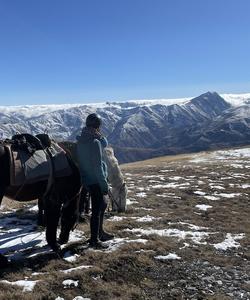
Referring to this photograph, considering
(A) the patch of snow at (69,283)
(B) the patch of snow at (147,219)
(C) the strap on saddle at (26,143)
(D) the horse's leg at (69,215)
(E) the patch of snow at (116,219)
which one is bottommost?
(B) the patch of snow at (147,219)

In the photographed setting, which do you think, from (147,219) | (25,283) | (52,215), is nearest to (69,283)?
(25,283)

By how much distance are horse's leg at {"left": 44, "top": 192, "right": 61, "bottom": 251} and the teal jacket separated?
2.68 ft

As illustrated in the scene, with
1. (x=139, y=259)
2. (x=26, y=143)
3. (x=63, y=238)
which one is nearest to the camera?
(x=26, y=143)

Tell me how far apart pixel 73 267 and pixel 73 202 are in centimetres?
180

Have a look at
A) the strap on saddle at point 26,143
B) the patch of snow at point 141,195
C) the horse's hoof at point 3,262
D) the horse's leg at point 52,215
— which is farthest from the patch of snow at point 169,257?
the patch of snow at point 141,195

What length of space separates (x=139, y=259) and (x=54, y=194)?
2436mm

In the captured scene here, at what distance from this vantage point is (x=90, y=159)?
10.2 metres

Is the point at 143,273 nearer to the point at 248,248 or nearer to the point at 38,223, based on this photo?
the point at 248,248

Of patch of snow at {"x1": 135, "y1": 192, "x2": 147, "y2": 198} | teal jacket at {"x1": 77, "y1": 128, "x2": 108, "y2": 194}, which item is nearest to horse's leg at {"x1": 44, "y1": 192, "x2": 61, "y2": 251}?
teal jacket at {"x1": 77, "y1": 128, "x2": 108, "y2": 194}

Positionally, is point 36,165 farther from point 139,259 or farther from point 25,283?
point 139,259

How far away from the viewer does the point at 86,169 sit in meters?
10.2

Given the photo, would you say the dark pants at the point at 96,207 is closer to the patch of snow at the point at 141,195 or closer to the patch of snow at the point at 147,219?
the patch of snow at the point at 147,219

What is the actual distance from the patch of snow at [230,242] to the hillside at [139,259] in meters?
0.03

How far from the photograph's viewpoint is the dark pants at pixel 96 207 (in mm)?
10523
